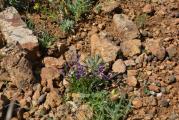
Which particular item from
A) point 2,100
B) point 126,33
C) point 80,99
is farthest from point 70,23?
point 2,100

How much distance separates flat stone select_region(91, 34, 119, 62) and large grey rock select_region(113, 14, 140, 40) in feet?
0.86

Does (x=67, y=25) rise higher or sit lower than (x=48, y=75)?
higher

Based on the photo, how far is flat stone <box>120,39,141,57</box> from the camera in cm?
A: 473

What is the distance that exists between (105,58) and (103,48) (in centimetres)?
13

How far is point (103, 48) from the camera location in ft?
15.3

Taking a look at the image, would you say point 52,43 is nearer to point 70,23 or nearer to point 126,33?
point 70,23

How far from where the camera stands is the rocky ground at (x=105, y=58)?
424cm

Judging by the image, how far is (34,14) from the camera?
5117 millimetres

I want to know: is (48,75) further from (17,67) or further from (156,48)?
(156,48)

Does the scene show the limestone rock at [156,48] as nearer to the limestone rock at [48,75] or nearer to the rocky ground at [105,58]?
the rocky ground at [105,58]

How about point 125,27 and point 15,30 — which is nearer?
point 15,30

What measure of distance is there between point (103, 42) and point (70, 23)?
46 centimetres

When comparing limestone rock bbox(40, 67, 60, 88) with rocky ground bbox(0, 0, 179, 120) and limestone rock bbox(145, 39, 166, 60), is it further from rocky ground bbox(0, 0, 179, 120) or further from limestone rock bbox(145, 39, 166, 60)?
limestone rock bbox(145, 39, 166, 60)

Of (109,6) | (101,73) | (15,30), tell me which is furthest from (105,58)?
(15,30)
